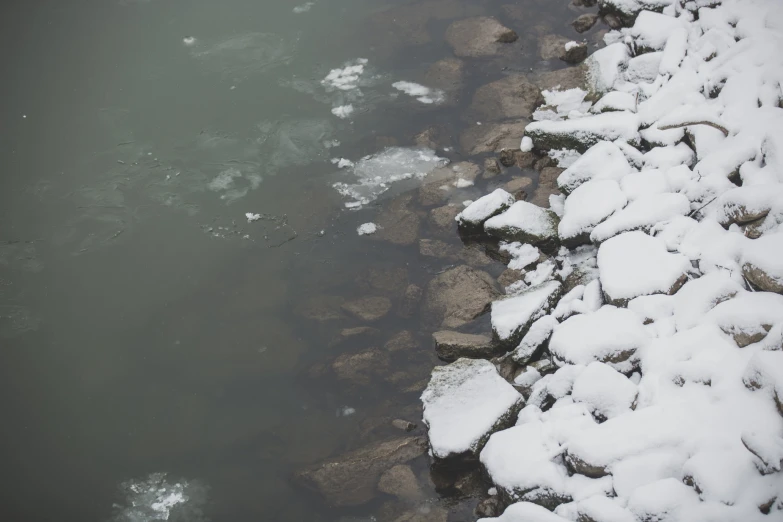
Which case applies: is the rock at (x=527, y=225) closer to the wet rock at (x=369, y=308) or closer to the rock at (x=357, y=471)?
the wet rock at (x=369, y=308)

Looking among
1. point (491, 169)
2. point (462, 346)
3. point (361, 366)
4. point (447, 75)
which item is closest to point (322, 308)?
point (361, 366)

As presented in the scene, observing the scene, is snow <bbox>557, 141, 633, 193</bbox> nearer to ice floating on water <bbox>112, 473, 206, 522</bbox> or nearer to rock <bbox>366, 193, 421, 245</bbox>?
rock <bbox>366, 193, 421, 245</bbox>

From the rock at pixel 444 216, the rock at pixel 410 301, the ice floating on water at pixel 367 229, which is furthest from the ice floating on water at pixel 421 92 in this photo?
the rock at pixel 410 301

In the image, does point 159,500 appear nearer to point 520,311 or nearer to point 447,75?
point 520,311

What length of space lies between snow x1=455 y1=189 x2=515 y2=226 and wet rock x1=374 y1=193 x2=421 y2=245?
1.56 ft

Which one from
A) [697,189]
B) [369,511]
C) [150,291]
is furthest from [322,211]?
[697,189]

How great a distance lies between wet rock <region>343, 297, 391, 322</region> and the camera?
4441 mm

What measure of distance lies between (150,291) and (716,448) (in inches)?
169

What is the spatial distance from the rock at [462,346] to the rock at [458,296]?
180 millimetres

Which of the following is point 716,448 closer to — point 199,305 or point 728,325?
point 728,325

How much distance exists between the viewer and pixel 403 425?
147 inches

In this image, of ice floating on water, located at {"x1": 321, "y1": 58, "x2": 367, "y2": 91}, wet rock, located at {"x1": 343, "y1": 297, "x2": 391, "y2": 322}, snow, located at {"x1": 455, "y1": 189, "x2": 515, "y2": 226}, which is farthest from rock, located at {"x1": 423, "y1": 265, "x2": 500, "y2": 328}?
ice floating on water, located at {"x1": 321, "y1": 58, "x2": 367, "y2": 91}

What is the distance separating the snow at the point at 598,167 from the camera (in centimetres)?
441

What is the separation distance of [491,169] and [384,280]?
4.92ft
